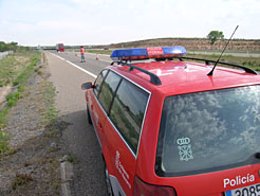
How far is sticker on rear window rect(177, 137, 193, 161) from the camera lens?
2094mm

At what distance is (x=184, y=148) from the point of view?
6.95 feet

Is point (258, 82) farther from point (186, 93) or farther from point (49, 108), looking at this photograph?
point (49, 108)

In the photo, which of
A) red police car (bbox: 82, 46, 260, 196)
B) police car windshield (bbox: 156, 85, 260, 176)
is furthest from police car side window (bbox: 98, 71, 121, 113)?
police car windshield (bbox: 156, 85, 260, 176)

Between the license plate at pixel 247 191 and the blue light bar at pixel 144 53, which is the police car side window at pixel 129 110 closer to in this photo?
the license plate at pixel 247 191

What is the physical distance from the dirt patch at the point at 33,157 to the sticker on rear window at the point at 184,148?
2440mm

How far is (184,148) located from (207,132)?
0.22 meters

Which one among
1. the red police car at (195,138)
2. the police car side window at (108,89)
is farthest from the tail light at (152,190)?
the police car side window at (108,89)

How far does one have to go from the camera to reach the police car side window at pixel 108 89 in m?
3.81

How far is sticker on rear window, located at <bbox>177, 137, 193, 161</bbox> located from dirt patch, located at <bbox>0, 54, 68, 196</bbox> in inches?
96.1

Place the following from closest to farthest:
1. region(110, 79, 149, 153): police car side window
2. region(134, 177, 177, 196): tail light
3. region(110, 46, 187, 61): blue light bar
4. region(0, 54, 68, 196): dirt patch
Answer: region(134, 177, 177, 196): tail light, region(110, 79, 149, 153): police car side window, region(0, 54, 68, 196): dirt patch, region(110, 46, 187, 61): blue light bar

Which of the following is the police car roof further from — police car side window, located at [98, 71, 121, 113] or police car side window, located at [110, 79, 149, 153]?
police car side window, located at [98, 71, 121, 113]

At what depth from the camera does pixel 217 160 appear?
210 centimetres

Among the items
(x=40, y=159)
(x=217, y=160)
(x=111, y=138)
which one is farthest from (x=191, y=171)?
(x=40, y=159)

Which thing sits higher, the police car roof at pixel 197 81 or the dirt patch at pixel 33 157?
the police car roof at pixel 197 81
